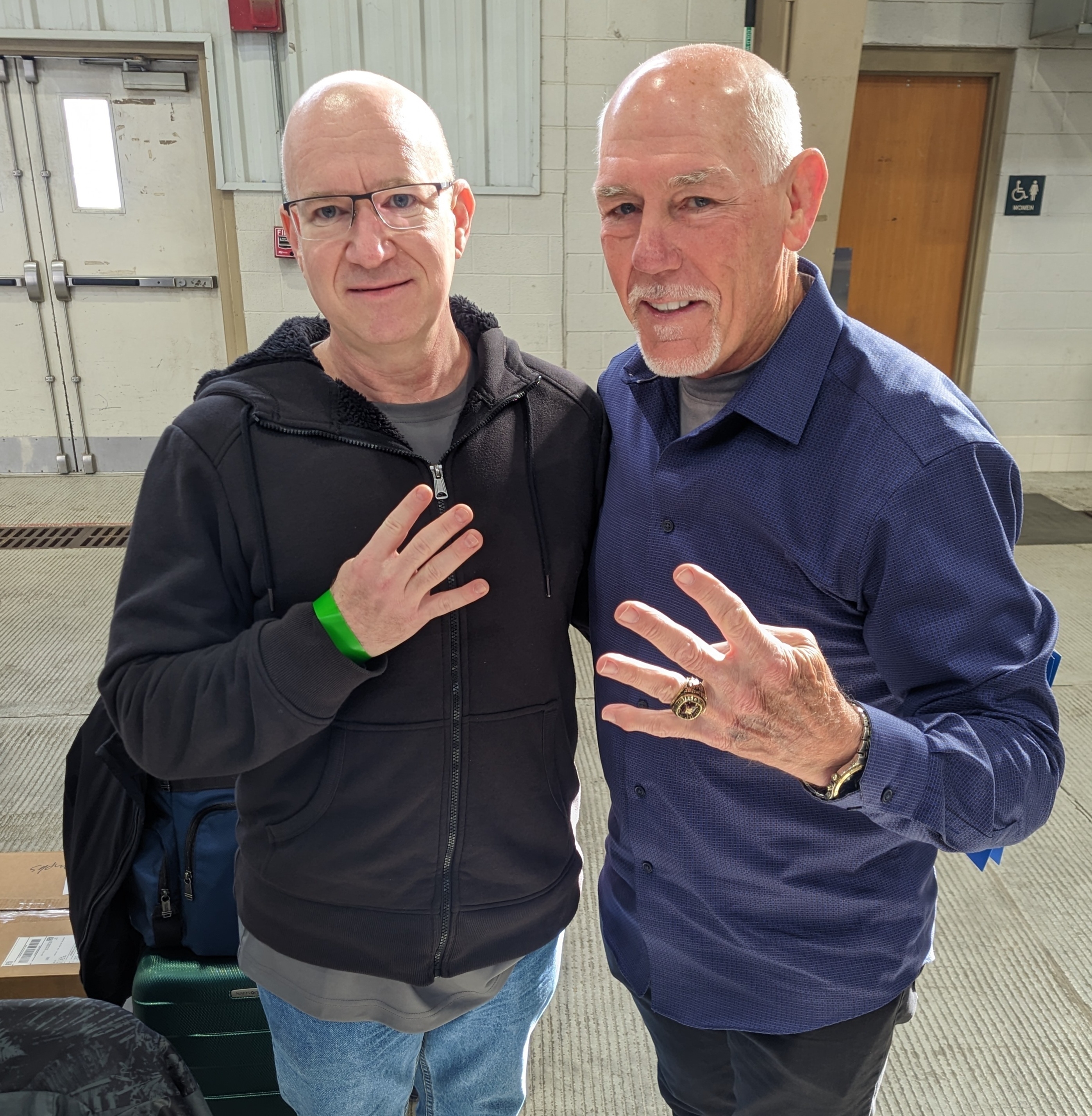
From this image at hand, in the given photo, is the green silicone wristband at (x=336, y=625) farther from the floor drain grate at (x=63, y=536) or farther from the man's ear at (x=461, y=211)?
the floor drain grate at (x=63, y=536)

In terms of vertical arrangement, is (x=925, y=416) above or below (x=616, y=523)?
above

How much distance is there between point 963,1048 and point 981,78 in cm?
527

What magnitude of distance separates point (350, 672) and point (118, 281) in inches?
197

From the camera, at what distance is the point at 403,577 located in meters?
0.97

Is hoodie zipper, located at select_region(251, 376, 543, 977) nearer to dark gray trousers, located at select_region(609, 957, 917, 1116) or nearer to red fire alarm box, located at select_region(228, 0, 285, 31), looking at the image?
dark gray trousers, located at select_region(609, 957, 917, 1116)

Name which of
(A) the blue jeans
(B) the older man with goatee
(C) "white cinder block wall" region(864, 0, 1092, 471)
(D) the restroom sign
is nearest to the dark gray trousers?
(B) the older man with goatee

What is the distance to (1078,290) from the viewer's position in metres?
5.54

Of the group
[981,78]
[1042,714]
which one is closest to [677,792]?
[1042,714]

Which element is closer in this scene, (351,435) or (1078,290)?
(351,435)

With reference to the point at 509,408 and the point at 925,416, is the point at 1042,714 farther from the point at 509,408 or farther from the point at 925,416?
the point at 509,408

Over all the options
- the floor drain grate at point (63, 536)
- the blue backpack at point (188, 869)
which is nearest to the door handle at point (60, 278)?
the floor drain grate at point (63, 536)

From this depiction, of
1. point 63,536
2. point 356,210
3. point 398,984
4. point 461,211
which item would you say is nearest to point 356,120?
point 356,210

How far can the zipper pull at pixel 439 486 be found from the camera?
1159mm

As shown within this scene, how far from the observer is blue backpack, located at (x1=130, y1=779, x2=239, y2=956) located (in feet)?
5.26
